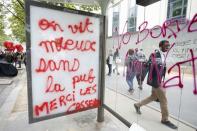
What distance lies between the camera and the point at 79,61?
8.68ft

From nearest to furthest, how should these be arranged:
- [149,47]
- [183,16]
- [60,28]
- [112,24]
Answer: [183,16] < [60,28] < [149,47] < [112,24]

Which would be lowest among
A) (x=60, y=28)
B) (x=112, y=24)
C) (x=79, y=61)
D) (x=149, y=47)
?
(x=79, y=61)

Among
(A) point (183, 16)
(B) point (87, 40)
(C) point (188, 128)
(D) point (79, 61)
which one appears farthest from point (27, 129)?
(A) point (183, 16)

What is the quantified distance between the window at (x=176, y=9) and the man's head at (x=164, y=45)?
1.14ft

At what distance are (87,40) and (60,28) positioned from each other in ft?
1.67

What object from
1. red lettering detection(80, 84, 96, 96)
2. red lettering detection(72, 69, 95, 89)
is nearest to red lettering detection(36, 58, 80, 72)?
red lettering detection(72, 69, 95, 89)

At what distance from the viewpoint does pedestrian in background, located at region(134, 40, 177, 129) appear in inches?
94.6

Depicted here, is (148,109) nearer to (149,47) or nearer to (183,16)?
(149,47)

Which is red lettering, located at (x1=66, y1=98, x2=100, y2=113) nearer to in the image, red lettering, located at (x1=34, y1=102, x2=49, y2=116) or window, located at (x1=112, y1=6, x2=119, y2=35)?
red lettering, located at (x1=34, y1=102, x2=49, y2=116)

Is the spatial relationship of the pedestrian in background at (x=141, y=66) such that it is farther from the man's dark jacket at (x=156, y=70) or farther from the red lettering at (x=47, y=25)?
the red lettering at (x=47, y=25)

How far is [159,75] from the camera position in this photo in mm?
2549

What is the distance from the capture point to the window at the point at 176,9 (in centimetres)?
209

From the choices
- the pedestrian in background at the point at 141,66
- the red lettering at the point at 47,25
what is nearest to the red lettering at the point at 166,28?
the pedestrian in background at the point at 141,66

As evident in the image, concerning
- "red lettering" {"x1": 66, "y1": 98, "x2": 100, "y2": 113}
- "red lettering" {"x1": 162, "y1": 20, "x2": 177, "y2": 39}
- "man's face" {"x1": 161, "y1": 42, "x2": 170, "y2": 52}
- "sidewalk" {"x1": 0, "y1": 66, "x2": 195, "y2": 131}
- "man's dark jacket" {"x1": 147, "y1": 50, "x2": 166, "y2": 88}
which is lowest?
"sidewalk" {"x1": 0, "y1": 66, "x2": 195, "y2": 131}
